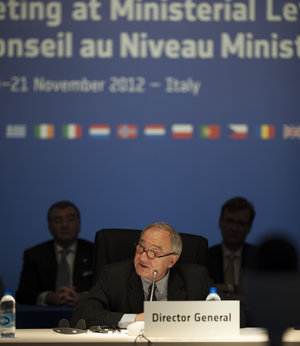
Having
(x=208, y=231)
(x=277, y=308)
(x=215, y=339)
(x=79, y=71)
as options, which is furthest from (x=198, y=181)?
(x=277, y=308)

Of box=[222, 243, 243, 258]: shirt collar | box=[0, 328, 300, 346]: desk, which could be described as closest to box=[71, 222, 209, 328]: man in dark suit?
box=[0, 328, 300, 346]: desk

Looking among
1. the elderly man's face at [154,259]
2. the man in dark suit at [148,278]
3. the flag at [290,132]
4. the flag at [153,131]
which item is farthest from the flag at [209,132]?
the elderly man's face at [154,259]

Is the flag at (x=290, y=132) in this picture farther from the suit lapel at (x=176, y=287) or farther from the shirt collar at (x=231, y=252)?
the suit lapel at (x=176, y=287)

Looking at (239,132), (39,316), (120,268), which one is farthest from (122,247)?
(239,132)

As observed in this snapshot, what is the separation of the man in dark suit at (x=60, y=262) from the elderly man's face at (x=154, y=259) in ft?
5.89

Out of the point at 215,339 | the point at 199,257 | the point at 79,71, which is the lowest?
the point at 215,339

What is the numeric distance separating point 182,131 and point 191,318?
296 centimetres

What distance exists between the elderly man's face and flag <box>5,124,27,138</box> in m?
2.33

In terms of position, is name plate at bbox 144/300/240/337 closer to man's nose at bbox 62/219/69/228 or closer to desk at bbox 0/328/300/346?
desk at bbox 0/328/300/346

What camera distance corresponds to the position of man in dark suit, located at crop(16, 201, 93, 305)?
15.2ft

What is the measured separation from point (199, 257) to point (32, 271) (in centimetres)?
190

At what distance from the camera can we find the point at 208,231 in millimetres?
4953

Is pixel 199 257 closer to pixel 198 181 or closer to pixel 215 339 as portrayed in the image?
pixel 215 339

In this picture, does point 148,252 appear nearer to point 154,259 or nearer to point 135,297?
point 154,259
